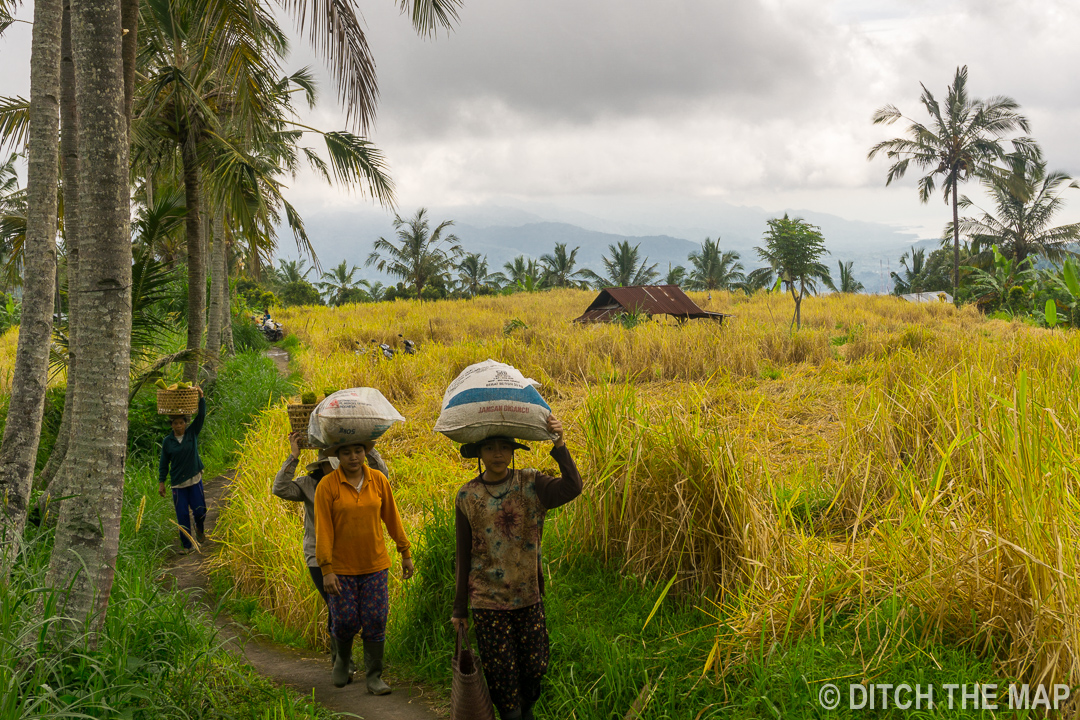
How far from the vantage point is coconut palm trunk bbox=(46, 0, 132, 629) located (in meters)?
2.82

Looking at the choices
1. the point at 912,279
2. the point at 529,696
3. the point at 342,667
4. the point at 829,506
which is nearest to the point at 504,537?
the point at 529,696

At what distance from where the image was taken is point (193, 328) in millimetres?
9484

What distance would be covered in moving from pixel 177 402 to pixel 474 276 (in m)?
43.3

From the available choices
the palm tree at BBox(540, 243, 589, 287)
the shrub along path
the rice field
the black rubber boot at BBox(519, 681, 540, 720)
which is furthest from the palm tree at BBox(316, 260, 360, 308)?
the black rubber boot at BBox(519, 681, 540, 720)

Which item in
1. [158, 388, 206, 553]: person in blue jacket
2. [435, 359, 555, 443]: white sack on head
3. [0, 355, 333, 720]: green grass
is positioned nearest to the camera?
[0, 355, 333, 720]: green grass

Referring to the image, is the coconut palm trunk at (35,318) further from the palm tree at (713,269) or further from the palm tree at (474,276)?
the palm tree at (713,269)

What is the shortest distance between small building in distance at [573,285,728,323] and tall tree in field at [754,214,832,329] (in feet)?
10.8

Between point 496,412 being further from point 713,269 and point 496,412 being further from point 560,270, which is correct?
point 713,269

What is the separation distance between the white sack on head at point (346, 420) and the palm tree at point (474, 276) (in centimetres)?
3948

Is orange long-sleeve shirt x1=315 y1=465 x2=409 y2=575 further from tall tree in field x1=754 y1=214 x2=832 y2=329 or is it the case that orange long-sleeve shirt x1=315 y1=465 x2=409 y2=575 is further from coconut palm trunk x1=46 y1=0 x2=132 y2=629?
tall tree in field x1=754 y1=214 x2=832 y2=329

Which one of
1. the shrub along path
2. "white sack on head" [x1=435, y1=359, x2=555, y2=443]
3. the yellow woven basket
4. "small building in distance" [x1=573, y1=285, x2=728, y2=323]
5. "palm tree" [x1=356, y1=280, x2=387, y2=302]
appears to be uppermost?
"palm tree" [x1=356, y1=280, x2=387, y2=302]

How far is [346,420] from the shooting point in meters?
3.15

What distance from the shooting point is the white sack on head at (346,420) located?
3143mm

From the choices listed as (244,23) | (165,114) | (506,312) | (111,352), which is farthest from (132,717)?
(506,312)
